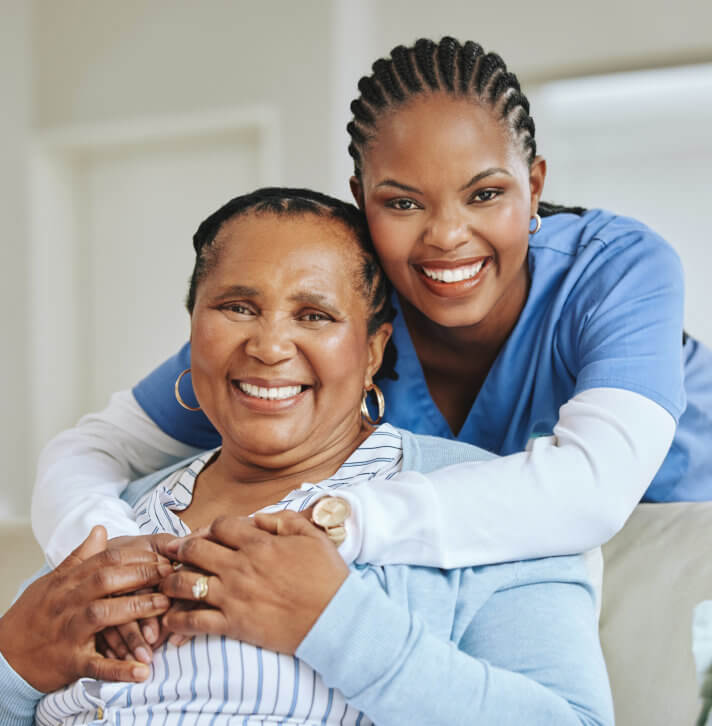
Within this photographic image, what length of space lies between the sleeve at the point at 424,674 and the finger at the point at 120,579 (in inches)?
8.6

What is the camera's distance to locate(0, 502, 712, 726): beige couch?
1.18m

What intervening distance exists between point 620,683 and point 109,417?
3.13ft

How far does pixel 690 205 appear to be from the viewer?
4.68 metres

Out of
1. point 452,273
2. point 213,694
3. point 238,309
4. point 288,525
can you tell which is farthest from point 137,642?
point 452,273

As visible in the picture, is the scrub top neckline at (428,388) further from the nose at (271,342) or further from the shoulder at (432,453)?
the nose at (271,342)

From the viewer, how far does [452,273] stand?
1.42 m

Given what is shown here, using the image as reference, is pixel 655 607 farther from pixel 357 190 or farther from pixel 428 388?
pixel 357 190

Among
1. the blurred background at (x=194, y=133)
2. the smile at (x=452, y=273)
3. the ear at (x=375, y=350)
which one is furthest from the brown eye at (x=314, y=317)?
the blurred background at (x=194, y=133)

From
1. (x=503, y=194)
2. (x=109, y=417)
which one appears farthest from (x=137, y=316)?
(x=503, y=194)

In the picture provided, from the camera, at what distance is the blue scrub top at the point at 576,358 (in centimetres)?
134

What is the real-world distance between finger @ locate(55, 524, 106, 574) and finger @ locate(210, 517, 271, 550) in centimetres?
18

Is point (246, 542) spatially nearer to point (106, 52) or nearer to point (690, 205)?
point (690, 205)

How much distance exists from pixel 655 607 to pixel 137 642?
0.69 m

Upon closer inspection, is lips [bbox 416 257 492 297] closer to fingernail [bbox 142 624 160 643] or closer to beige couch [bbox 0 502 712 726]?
beige couch [bbox 0 502 712 726]
